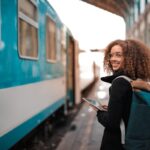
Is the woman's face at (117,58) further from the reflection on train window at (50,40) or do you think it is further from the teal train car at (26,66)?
the reflection on train window at (50,40)

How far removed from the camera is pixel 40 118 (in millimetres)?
7066

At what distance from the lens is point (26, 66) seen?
5.92 metres

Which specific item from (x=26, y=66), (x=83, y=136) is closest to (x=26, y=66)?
(x=26, y=66)

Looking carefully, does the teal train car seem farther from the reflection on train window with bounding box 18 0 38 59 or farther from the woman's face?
the woman's face

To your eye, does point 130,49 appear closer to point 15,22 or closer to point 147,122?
point 147,122

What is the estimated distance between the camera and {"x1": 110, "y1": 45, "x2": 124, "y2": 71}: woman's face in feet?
10.9

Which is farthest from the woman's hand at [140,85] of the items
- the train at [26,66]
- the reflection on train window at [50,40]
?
the reflection on train window at [50,40]

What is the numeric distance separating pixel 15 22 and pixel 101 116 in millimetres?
2344

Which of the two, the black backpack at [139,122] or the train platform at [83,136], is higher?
the black backpack at [139,122]

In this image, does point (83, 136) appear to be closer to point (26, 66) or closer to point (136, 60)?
point (26, 66)

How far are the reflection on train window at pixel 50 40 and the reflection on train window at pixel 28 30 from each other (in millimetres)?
1110

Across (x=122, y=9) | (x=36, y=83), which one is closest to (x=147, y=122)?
(x=36, y=83)

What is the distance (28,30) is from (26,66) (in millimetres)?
537

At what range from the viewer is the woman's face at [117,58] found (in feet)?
10.9
